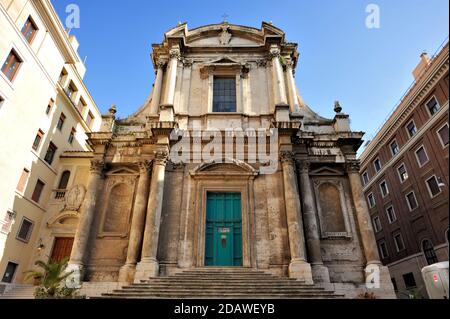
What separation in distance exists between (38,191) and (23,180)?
140cm

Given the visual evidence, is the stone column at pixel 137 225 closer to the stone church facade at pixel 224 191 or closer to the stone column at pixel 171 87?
the stone church facade at pixel 224 191

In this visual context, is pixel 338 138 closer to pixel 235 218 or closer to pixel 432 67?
pixel 235 218

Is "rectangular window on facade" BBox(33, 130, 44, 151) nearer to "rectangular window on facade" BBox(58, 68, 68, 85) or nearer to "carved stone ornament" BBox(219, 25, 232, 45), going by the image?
"rectangular window on facade" BBox(58, 68, 68, 85)

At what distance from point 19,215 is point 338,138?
17368 millimetres

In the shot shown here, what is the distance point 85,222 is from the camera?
42.2 ft

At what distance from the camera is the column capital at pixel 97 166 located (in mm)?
14155

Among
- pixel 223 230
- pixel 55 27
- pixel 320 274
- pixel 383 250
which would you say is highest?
pixel 55 27

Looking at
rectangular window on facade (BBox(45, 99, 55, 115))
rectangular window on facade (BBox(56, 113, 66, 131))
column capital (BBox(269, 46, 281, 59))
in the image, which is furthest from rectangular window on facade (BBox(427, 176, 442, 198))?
rectangular window on facade (BBox(56, 113, 66, 131))

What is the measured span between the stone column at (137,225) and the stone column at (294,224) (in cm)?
643

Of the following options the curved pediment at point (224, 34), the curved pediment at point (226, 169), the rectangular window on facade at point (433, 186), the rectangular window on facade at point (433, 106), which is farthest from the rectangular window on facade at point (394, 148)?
the curved pediment at point (224, 34)

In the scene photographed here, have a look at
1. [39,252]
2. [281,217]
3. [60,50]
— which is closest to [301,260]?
[281,217]

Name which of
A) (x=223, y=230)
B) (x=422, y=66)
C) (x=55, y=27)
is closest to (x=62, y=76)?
(x=55, y=27)

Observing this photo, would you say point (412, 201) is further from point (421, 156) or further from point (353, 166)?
point (353, 166)

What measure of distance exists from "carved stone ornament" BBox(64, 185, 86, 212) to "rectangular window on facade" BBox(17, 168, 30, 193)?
91.3 inches
